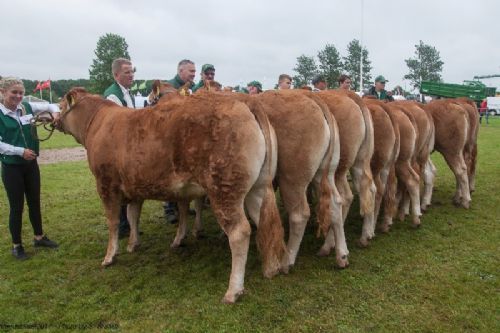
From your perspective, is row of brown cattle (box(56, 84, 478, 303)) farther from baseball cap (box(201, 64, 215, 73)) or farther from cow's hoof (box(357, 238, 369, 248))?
baseball cap (box(201, 64, 215, 73))

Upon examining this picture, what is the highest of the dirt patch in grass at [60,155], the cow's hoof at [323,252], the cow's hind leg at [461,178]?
the cow's hind leg at [461,178]

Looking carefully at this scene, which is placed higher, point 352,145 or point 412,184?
point 352,145

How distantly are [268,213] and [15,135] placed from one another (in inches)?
137

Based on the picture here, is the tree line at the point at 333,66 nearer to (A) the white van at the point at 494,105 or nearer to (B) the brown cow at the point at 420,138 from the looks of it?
(A) the white van at the point at 494,105

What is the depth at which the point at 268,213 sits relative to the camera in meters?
4.10

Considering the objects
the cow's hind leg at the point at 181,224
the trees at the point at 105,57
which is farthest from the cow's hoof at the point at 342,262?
the trees at the point at 105,57

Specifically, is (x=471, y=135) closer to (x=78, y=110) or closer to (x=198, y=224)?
(x=198, y=224)

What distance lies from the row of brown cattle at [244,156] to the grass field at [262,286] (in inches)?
11.0

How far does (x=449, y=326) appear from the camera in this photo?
3508 millimetres

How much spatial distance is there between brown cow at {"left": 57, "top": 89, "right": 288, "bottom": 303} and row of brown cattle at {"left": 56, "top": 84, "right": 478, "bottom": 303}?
11 millimetres

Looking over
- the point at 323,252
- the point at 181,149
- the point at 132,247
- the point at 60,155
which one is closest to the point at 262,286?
the point at 323,252

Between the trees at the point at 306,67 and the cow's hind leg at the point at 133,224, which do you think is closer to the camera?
the cow's hind leg at the point at 133,224

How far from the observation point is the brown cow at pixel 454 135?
23.5 ft

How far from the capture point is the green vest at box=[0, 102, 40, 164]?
4.96 m
